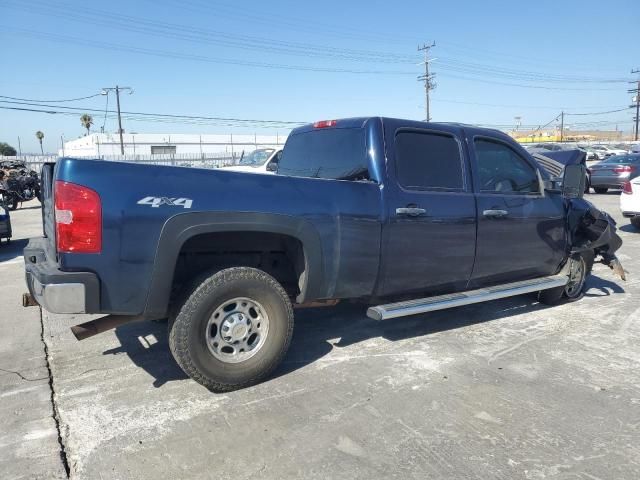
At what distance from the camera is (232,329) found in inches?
145

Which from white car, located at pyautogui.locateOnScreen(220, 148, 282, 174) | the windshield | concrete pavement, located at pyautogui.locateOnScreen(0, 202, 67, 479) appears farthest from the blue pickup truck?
the windshield

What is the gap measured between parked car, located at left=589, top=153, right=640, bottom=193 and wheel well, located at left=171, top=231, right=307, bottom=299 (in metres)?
17.7

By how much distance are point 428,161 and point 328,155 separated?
0.88 meters

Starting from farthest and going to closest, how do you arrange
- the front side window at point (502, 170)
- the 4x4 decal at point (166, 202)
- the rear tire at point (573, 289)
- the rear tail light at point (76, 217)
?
the rear tire at point (573, 289)
the front side window at point (502, 170)
the 4x4 decal at point (166, 202)
the rear tail light at point (76, 217)

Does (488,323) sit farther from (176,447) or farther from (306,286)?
(176,447)

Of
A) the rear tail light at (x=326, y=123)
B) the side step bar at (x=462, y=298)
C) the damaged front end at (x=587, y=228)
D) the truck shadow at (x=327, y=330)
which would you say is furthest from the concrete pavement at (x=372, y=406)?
the rear tail light at (x=326, y=123)

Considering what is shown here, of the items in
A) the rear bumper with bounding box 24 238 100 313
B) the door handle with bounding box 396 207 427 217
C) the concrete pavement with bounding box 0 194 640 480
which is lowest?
the concrete pavement with bounding box 0 194 640 480

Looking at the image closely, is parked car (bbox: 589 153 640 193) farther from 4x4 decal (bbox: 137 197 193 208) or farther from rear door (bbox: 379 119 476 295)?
4x4 decal (bbox: 137 197 193 208)

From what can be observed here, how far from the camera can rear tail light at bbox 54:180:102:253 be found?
10.1 feet

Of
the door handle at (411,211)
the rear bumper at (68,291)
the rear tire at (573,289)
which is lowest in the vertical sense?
the rear tire at (573,289)

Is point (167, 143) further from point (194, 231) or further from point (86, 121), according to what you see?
point (194, 231)

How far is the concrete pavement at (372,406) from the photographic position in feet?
9.50

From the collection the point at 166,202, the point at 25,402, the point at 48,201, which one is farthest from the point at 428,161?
the point at 25,402

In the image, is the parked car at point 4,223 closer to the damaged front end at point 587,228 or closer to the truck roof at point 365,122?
the truck roof at point 365,122
